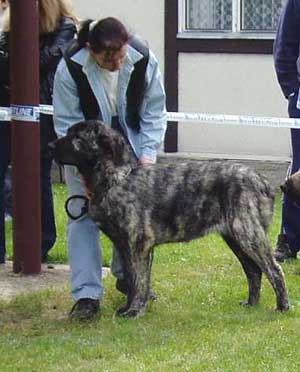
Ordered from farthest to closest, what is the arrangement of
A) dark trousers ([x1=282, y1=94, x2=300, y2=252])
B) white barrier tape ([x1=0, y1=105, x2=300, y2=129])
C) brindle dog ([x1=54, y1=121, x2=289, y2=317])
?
dark trousers ([x1=282, y1=94, x2=300, y2=252])
white barrier tape ([x1=0, y1=105, x2=300, y2=129])
brindle dog ([x1=54, y1=121, x2=289, y2=317])

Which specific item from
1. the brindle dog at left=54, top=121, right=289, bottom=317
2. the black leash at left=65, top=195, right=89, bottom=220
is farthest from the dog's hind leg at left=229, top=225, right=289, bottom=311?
the black leash at left=65, top=195, right=89, bottom=220

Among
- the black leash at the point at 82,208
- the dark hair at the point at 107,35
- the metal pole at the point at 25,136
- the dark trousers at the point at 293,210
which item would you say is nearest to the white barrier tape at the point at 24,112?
the metal pole at the point at 25,136

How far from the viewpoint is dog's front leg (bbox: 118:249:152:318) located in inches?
291

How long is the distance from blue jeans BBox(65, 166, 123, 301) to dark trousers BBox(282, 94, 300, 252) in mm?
2284

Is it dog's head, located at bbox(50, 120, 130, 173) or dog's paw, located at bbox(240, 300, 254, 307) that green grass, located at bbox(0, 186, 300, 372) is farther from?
dog's head, located at bbox(50, 120, 130, 173)

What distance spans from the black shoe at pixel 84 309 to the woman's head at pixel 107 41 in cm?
145

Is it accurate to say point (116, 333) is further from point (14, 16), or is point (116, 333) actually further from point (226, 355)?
point (14, 16)

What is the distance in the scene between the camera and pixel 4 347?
6.82m

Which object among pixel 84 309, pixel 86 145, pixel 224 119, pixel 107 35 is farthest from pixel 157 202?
pixel 224 119

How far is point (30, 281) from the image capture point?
336 inches

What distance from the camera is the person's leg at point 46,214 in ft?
30.4

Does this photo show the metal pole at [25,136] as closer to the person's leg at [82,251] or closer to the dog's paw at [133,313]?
the person's leg at [82,251]

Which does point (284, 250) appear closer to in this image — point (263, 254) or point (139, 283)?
point (263, 254)

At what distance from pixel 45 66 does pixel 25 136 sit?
1.93 feet
